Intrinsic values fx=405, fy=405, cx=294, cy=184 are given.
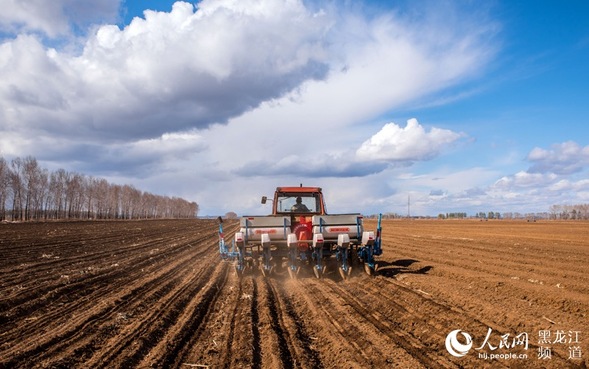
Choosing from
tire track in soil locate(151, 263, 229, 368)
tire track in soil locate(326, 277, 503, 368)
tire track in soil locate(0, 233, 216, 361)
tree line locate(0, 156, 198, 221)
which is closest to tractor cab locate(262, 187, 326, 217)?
tire track in soil locate(151, 263, 229, 368)

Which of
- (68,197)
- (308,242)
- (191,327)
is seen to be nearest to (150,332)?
(191,327)

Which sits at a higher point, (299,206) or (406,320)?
(299,206)

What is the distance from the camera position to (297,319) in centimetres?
739

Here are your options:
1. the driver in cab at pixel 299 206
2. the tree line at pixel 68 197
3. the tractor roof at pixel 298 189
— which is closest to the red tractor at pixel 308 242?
the driver in cab at pixel 299 206

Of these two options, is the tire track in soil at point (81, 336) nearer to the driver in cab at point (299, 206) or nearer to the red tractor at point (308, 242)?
the red tractor at point (308, 242)

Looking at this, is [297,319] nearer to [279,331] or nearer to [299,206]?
[279,331]

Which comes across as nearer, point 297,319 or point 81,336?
point 81,336

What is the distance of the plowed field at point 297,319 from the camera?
543 cm

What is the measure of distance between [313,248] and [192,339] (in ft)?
20.7

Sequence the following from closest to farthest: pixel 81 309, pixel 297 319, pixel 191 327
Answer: pixel 191 327, pixel 297 319, pixel 81 309

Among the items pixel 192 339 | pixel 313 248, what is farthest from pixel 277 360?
pixel 313 248

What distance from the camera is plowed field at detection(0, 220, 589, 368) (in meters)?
5.43

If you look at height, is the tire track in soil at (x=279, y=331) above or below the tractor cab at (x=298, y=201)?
below

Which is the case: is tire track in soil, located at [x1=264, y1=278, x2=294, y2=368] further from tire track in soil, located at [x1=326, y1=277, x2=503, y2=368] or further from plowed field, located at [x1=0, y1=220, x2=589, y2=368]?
tire track in soil, located at [x1=326, y1=277, x2=503, y2=368]
